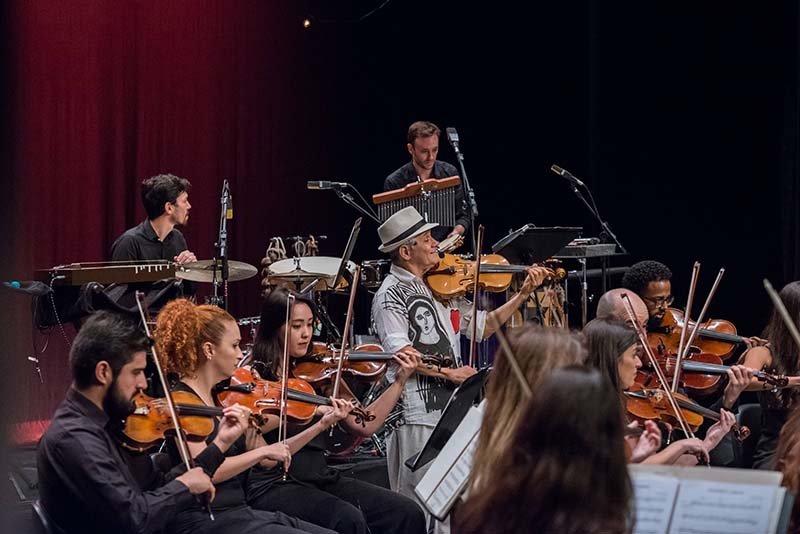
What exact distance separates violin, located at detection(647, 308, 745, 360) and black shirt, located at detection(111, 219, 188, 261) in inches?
109

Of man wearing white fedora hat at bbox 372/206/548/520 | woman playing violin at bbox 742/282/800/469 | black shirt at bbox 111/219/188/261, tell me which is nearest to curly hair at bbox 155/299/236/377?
man wearing white fedora hat at bbox 372/206/548/520

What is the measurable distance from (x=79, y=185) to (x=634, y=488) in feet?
17.9

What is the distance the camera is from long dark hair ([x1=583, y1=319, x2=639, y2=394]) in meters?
3.61

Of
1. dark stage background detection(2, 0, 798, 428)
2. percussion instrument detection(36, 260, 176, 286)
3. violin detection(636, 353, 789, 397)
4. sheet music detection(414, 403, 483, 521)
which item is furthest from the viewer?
dark stage background detection(2, 0, 798, 428)

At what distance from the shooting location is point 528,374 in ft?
8.65

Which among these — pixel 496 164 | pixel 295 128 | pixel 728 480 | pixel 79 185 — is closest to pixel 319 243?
pixel 295 128

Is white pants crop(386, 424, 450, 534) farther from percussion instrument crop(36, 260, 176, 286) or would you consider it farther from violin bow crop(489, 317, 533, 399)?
violin bow crop(489, 317, 533, 399)

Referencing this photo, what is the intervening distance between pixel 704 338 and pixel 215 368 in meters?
2.50

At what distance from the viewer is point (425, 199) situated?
242 inches

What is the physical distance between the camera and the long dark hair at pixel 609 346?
3609 mm

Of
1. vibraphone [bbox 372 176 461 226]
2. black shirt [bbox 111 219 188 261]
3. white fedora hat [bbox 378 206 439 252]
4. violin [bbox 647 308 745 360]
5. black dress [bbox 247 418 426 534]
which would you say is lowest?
black dress [bbox 247 418 426 534]

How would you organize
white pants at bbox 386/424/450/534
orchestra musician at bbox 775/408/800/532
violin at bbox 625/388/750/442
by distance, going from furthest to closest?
1. white pants at bbox 386/424/450/534
2. violin at bbox 625/388/750/442
3. orchestra musician at bbox 775/408/800/532

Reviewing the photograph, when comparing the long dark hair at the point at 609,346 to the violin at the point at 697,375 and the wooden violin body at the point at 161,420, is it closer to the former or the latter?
the violin at the point at 697,375

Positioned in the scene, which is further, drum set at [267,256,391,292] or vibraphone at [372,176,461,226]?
drum set at [267,256,391,292]
